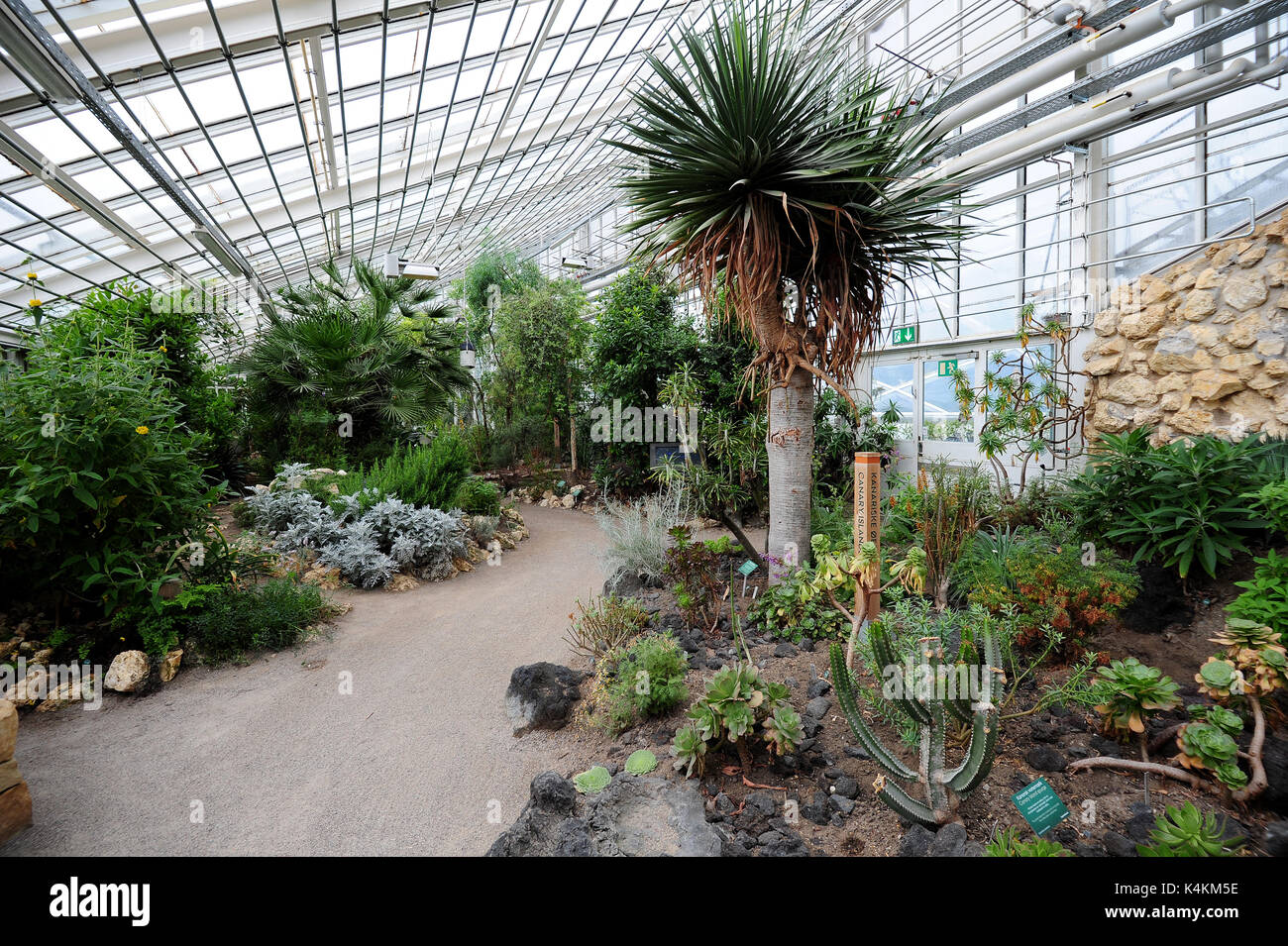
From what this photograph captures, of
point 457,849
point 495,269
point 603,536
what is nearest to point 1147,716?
point 457,849

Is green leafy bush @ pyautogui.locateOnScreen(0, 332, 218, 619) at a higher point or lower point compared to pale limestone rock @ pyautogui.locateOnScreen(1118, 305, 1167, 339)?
lower

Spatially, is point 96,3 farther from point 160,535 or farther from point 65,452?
point 160,535

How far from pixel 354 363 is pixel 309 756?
607 centimetres

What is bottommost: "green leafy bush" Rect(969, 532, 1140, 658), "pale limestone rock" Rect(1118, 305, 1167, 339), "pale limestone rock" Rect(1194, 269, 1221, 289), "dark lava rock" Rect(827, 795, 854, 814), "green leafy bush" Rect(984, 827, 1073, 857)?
→ "dark lava rock" Rect(827, 795, 854, 814)

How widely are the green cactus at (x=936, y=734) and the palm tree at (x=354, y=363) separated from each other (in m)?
7.15

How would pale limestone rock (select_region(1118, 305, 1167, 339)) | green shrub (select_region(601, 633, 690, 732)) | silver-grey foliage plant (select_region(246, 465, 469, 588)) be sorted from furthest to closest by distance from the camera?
pale limestone rock (select_region(1118, 305, 1167, 339)) < silver-grey foliage plant (select_region(246, 465, 469, 588)) < green shrub (select_region(601, 633, 690, 732))

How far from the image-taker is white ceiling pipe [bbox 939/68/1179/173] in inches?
185

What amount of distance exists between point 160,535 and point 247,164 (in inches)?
170

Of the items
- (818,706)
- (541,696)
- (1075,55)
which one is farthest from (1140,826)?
(1075,55)

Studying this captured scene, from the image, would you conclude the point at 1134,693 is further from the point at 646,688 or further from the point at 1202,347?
the point at 1202,347

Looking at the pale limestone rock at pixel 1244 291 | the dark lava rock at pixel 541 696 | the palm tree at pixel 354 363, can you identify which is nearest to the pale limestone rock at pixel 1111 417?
the pale limestone rock at pixel 1244 291

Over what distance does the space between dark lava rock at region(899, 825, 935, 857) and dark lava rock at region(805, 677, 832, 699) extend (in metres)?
0.92

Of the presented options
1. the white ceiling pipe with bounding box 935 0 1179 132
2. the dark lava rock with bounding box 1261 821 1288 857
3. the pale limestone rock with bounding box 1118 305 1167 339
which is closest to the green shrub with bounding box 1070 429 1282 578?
the dark lava rock with bounding box 1261 821 1288 857

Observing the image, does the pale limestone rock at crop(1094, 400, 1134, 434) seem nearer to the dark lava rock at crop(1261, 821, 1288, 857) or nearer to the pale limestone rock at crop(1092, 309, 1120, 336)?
the pale limestone rock at crop(1092, 309, 1120, 336)
